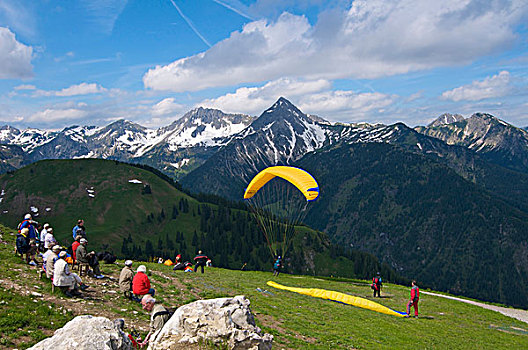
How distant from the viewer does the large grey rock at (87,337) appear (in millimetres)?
9062

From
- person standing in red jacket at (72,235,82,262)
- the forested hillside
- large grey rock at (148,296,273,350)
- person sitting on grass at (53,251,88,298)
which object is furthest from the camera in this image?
the forested hillside

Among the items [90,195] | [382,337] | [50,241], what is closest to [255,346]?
[382,337]

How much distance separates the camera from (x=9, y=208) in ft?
617

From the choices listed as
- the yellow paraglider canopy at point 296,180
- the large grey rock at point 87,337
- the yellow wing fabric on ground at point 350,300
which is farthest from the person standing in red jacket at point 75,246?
the yellow paraglider canopy at point 296,180

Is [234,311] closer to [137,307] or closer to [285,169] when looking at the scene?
[137,307]

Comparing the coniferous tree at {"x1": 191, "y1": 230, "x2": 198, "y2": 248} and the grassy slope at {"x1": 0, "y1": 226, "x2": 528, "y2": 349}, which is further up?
the grassy slope at {"x1": 0, "y1": 226, "x2": 528, "y2": 349}

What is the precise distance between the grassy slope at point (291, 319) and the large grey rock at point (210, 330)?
5568 mm

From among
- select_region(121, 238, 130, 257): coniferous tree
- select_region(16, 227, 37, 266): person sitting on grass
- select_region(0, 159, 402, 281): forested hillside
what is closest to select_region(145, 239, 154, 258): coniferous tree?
select_region(0, 159, 402, 281): forested hillside

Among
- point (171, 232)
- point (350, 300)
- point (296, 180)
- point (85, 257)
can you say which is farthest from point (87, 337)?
point (171, 232)

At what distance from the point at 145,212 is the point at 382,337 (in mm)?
191005

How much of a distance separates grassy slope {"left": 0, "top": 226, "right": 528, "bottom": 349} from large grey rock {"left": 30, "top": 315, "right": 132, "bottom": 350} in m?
5.05

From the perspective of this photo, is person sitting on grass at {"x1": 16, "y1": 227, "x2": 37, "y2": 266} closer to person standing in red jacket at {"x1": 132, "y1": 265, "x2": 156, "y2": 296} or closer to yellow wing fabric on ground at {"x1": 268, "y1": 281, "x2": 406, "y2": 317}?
person standing in red jacket at {"x1": 132, "y1": 265, "x2": 156, "y2": 296}

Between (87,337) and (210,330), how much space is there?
11.8 ft

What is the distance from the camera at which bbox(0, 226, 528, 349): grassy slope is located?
50.4ft
